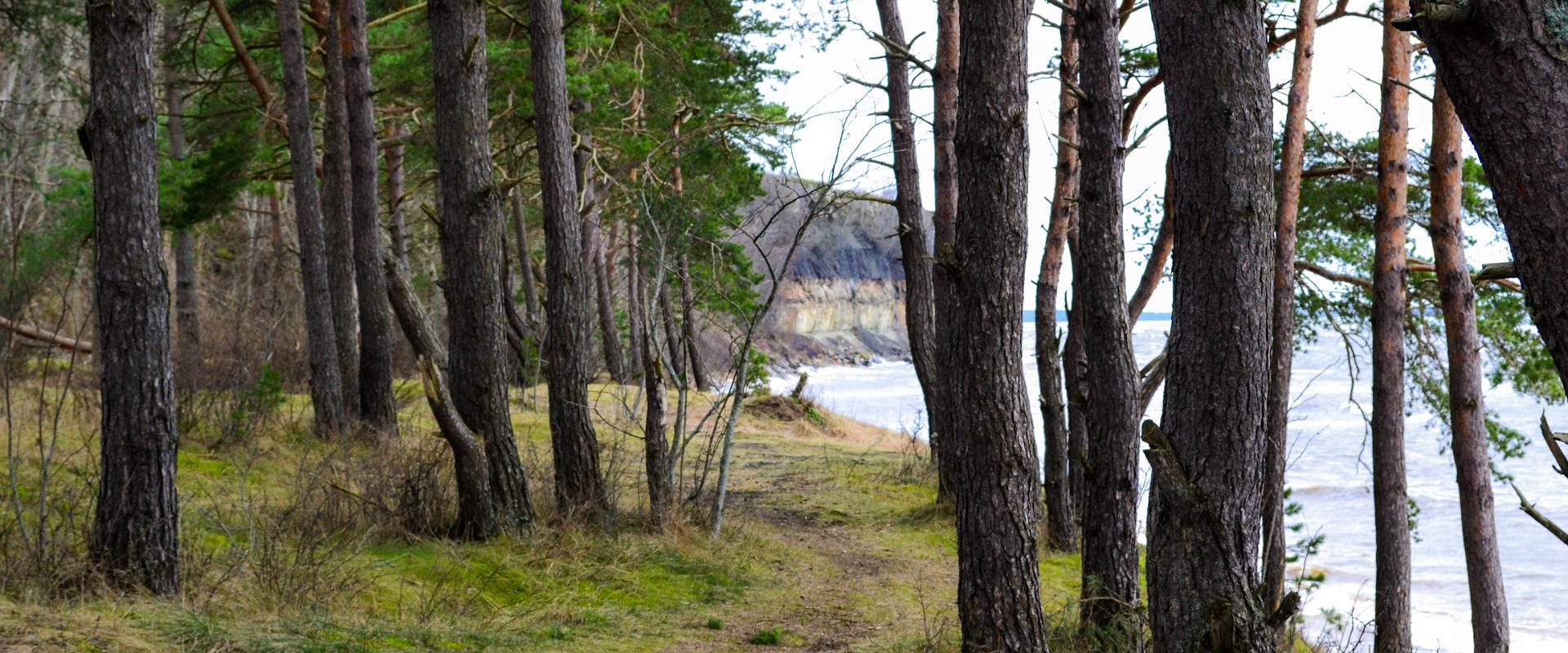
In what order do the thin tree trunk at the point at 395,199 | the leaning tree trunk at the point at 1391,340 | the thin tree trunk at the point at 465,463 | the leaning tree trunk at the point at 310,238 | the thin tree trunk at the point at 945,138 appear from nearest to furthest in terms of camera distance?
1. the thin tree trunk at the point at 465,463
2. the leaning tree trunk at the point at 1391,340
3. the thin tree trunk at the point at 945,138
4. the leaning tree trunk at the point at 310,238
5. the thin tree trunk at the point at 395,199

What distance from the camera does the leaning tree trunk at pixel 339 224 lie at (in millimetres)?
11094

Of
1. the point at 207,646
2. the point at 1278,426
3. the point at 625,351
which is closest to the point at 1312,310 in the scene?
the point at 1278,426

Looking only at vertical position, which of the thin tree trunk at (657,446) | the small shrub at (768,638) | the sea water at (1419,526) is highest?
the thin tree trunk at (657,446)

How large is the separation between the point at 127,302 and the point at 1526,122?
5.05m

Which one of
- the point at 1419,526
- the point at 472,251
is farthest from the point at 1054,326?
the point at 1419,526

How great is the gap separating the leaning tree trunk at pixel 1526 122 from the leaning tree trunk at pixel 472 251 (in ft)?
20.0

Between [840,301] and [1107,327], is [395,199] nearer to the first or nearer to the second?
[1107,327]

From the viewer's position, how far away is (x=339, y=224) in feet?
36.2

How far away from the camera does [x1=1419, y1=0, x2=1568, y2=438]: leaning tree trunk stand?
5.50 feet

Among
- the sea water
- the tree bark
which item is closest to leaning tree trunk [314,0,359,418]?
the tree bark

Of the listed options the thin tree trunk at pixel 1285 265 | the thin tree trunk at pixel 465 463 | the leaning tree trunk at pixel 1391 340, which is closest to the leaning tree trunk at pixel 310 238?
the thin tree trunk at pixel 465 463

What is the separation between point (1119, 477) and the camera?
6.12 m

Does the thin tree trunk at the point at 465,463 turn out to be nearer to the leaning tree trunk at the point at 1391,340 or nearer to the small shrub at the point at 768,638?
the small shrub at the point at 768,638

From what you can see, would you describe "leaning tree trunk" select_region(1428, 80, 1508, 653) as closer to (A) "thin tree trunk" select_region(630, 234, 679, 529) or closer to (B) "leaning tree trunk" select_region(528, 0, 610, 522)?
(A) "thin tree trunk" select_region(630, 234, 679, 529)
